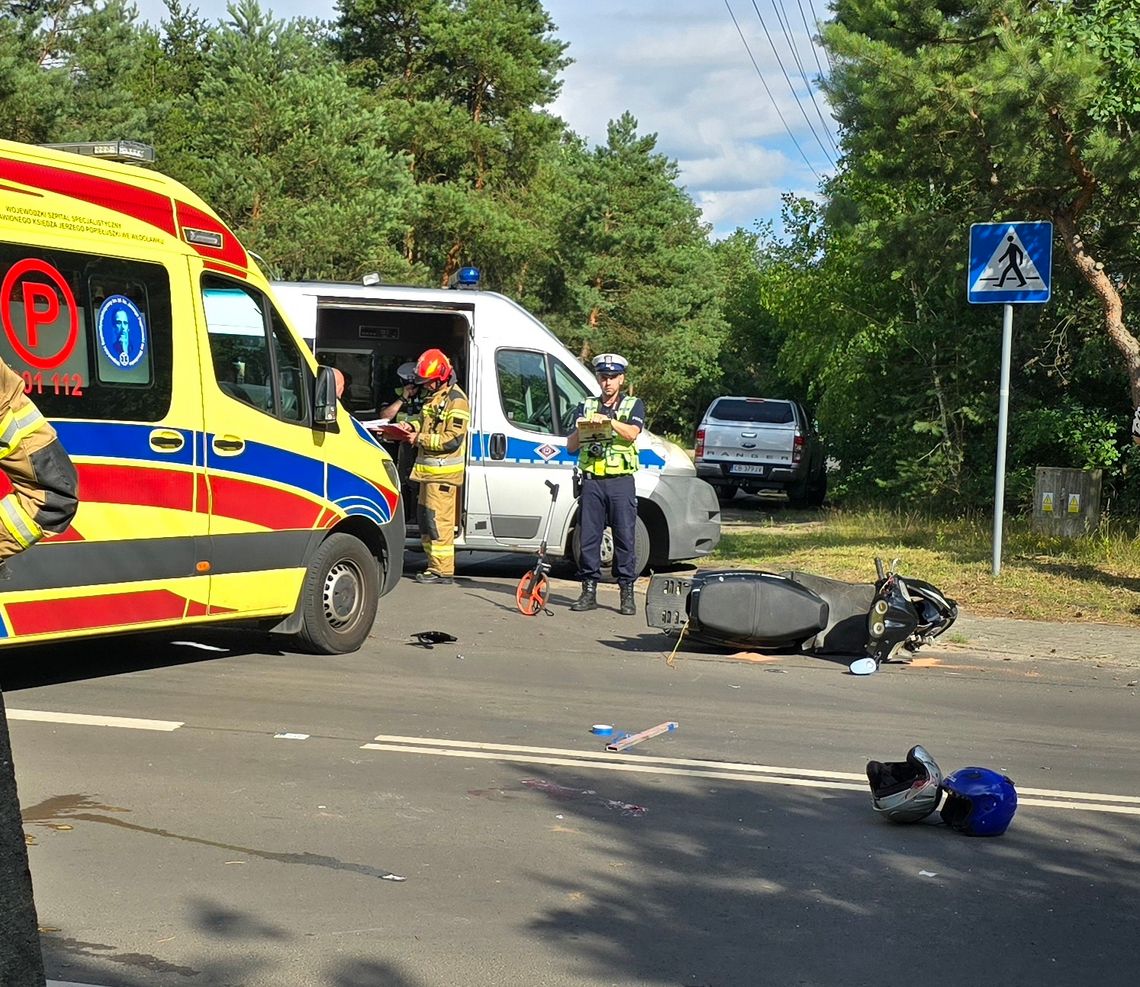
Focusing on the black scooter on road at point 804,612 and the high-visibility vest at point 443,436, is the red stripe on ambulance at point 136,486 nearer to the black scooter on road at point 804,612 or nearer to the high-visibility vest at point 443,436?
the black scooter on road at point 804,612

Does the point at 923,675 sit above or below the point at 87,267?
below

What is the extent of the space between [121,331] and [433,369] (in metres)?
4.99

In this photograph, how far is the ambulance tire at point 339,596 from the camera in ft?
30.6

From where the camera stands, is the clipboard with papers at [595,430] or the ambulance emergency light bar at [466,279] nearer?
the clipboard with papers at [595,430]

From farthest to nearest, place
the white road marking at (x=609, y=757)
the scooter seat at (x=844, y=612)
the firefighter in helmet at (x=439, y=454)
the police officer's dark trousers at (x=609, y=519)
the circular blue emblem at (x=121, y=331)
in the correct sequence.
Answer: the firefighter in helmet at (x=439, y=454) → the police officer's dark trousers at (x=609, y=519) → the scooter seat at (x=844, y=612) → the circular blue emblem at (x=121, y=331) → the white road marking at (x=609, y=757)

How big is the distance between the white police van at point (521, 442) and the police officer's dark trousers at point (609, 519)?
1.88 metres

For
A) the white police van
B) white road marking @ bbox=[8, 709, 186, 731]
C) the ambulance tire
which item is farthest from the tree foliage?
white road marking @ bbox=[8, 709, 186, 731]

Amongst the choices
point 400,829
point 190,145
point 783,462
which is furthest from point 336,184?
point 400,829

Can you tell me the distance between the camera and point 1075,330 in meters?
17.8

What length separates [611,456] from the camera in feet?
38.0

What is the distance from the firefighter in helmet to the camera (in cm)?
1288

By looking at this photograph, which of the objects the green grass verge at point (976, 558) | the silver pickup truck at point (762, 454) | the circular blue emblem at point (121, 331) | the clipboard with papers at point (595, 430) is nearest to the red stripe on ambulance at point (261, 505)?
the circular blue emblem at point (121, 331)

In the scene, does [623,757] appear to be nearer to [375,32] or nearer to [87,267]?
[87,267]

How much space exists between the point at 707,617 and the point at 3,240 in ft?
15.5
